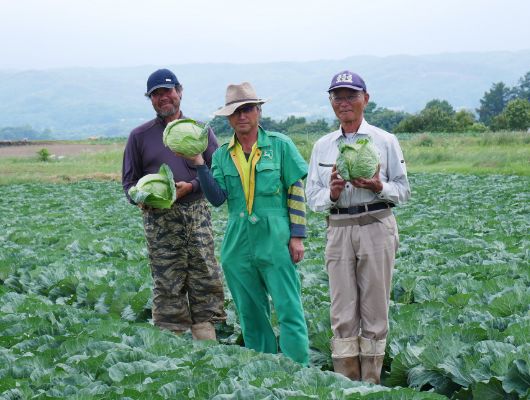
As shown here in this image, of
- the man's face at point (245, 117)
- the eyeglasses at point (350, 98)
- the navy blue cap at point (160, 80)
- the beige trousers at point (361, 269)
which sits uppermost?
the navy blue cap at point (160, 80)

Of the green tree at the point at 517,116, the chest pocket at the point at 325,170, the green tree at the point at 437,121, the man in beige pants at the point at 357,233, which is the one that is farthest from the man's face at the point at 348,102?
the green tree at the point at 517,116

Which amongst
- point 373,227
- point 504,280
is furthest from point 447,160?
point 373,227

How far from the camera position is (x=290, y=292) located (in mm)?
4668

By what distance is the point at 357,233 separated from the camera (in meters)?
4.39

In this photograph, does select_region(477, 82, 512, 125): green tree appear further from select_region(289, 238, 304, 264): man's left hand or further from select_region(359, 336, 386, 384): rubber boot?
select_region(359, 336, 386, 384): rubber boot

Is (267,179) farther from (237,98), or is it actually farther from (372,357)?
(372,357)

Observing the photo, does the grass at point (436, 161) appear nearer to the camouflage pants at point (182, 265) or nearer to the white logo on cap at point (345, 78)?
the camouflage pants at point (182, 265)

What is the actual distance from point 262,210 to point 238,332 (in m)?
1.64

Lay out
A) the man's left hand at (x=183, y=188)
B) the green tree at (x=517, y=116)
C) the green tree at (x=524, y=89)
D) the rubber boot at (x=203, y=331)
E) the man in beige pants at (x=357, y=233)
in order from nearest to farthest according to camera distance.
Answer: the man in beige pants at (x=357, y=233) < the man's left hand at (x=183, y=188) < the rubber boot at (x=203, y=331) < the green tree at (x=517, y=116) < the green tree at (x=524, y=89)

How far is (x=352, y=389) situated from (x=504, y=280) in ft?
10.7

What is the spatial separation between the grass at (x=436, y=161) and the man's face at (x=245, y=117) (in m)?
22.3

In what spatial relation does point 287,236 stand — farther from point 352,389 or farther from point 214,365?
point 352,389

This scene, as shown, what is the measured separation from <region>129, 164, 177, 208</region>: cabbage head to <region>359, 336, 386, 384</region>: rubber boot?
1699mm

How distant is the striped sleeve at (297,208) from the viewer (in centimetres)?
468
